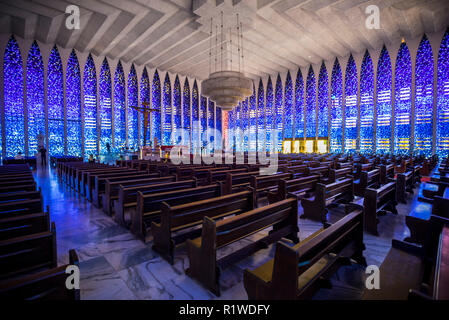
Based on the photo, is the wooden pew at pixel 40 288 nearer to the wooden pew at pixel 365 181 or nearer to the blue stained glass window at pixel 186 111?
the wooden pew at pixel 365 181

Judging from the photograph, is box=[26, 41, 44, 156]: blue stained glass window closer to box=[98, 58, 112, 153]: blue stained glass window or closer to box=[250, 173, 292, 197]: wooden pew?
box=[98, 58, 112, 153]: blue stained glass window

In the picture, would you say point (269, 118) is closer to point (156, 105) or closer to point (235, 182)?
point (156, 105)

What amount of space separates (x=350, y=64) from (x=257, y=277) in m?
17.1

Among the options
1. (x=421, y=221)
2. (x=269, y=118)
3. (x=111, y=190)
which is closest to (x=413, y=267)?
(x=421, y=221)

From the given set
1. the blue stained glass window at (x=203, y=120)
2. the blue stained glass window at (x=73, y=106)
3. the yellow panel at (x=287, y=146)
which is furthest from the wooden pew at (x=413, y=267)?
the blue stained glass window at (x=203, y=120)

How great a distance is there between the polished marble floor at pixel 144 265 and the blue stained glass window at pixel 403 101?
12521 mm

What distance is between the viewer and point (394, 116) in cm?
1223

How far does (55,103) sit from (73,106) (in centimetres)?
94

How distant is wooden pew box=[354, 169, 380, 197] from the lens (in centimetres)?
337

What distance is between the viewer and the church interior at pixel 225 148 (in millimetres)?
1354

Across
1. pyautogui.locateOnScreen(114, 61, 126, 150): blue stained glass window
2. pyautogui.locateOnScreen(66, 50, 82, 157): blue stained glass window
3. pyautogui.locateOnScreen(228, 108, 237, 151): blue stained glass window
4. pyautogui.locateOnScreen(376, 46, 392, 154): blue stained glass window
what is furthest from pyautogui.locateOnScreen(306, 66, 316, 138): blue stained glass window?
pyautogui.locateOnScreen(66, 50, 82, 157): blue stained glass window

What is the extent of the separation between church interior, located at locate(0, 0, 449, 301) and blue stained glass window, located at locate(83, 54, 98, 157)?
9 centimetres

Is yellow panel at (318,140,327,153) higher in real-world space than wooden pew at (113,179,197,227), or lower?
higher
